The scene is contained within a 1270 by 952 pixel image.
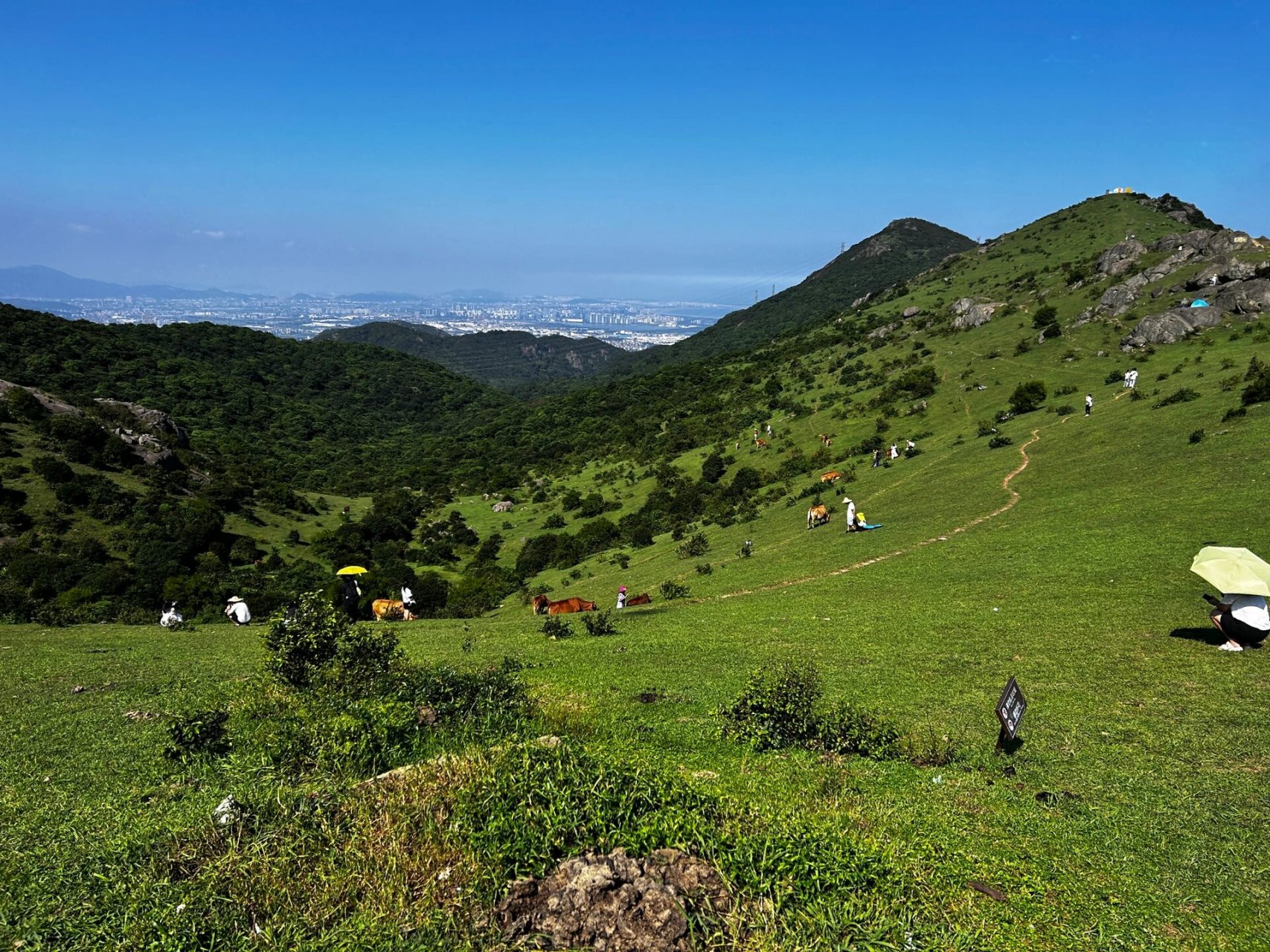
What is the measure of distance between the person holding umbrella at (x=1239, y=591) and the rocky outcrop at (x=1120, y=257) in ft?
237

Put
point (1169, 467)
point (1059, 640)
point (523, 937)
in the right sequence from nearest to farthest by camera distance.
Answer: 1. point (523, 937)
2. point (1059, 640)
3. point (1169, 467)

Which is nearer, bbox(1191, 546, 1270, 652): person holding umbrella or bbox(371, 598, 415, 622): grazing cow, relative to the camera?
bbox(1191, 546, 1270, 652): person holding umbrella

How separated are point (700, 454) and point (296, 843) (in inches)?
2403

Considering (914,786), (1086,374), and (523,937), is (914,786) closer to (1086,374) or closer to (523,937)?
(523,937)

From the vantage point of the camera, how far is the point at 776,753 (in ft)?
37.9

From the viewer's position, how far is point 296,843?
762cm

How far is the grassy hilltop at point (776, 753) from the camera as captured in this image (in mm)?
6891

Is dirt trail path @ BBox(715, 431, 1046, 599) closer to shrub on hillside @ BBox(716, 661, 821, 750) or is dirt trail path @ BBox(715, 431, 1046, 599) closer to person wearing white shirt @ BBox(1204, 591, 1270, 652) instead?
person wearing white shirt @ BBox(1204, 591, 1270, 652)

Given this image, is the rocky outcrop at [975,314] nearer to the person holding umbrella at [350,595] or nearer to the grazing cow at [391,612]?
the grazing cow at [391,612]

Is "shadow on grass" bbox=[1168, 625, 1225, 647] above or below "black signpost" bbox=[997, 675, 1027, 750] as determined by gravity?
below

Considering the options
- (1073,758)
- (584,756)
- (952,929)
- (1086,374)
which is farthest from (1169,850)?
(1086,374)

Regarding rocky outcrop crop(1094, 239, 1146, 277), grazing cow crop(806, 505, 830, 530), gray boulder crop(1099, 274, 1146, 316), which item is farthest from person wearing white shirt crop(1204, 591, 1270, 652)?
rocky outcrop crop(1094, 239, 1146, 277)

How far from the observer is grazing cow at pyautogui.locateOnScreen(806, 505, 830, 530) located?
3491 cm

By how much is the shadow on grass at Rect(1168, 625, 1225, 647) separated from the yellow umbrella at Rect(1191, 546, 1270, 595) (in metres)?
1.56
